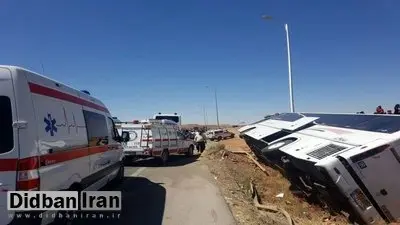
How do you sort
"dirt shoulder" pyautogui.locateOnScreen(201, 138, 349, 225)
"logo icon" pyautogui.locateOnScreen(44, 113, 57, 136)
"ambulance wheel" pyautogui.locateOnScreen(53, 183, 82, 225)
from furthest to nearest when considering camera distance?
"dirt shoulder" pyautogui.locateOnScreen(201, 138, 349, 225) < "ambulance wheel" pyautogui.locateOnScreen(53, 183, 82, 225) < "logo icon" pyautogui.locateOnScreen(44, 113, 57, 136)

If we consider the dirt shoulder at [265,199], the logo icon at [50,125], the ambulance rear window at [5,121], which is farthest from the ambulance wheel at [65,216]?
the dirt shoulder at [265,199]

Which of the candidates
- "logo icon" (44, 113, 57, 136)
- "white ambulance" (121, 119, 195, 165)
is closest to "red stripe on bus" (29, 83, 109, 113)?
"logo icon" (44, 113, 57, 136)

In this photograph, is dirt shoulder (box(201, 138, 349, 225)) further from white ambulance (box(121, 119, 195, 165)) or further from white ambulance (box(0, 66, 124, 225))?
white ambulance (box(121, 119, 195, 165))

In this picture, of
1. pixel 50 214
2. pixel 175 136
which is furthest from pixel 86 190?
pixel 175 136

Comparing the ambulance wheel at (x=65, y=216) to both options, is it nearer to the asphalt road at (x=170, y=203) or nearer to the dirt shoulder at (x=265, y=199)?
the asphalt road at (x=170, y=203)

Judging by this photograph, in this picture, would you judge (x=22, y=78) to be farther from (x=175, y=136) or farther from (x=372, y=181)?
(x=175, y=136)

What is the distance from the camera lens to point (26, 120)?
19.2 ft

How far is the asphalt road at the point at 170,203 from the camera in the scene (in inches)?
342

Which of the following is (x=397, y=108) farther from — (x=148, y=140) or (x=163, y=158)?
(x=163, y=158)

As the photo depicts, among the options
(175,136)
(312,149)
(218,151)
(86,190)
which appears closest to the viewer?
(86,190)

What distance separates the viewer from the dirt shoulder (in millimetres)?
9516

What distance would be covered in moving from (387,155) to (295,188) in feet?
14.2

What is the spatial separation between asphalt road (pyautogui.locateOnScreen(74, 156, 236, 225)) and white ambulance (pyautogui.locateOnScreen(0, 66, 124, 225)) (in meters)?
1.27

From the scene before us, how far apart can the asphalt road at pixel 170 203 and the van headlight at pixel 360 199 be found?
7.90 feet
